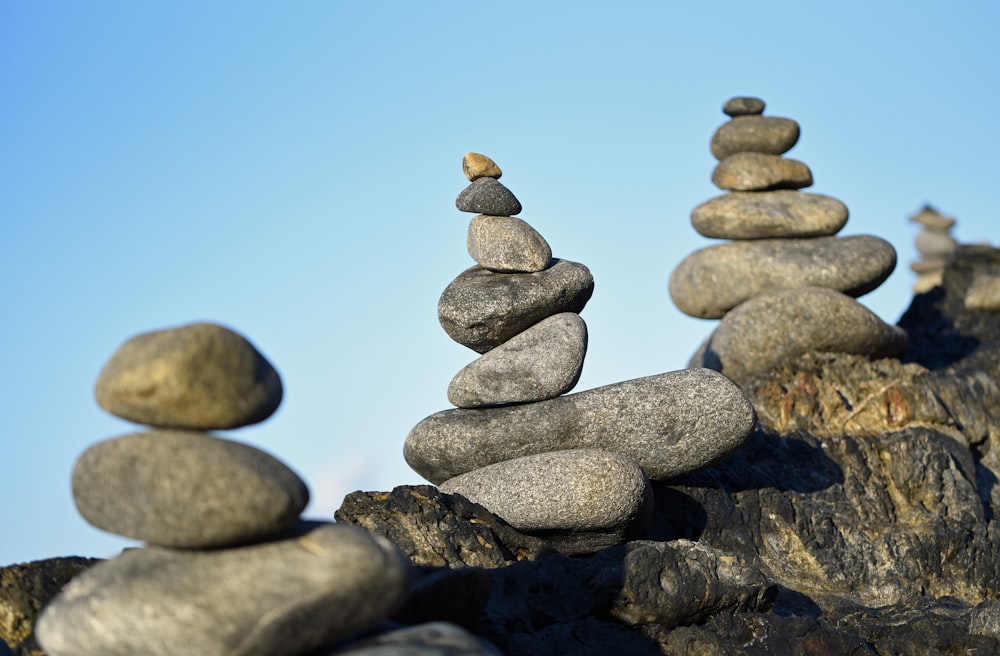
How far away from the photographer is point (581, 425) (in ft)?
39.7

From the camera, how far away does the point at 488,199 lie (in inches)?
483

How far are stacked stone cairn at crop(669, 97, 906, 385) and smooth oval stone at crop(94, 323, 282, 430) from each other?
1085cm

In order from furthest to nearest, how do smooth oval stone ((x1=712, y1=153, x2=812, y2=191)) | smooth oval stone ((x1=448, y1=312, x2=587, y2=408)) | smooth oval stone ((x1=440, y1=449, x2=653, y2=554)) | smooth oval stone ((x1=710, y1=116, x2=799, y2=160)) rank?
1. smooth oval stone ((x1=710, y1=116, x2=799, y2=160))
2. smooth oval stone ((x1=712, y1=153, x2=812, y2=191))
3. smooth oval stone ((x1=448, y1=312, x2=587, y2=408))
4. smooth oval stone ((x1=440, y1=449, x2=653, y2=554))

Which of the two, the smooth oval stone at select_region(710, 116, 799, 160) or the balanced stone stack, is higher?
the smooth oval stone at select_region(710, 116, 799, 160)

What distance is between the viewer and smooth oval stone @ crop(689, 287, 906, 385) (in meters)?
16.8

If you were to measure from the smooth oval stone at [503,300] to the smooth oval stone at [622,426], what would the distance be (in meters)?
0.75

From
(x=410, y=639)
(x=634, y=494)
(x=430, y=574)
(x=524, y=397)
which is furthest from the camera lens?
(x=524, y=397)

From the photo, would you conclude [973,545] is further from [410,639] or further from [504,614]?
[410,639]

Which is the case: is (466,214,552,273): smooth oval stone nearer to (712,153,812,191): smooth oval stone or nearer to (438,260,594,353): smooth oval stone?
(438,260,594,353): smooth oval stone

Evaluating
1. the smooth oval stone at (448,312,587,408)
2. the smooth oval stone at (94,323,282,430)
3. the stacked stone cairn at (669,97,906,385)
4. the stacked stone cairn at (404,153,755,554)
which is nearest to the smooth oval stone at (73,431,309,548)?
the smooth oval stone at (94,323,282,430)


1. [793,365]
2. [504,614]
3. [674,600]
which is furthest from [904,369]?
[504,614]

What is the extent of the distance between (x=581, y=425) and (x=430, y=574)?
3929mm

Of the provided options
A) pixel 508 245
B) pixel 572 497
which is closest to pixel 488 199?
pixel 508 245

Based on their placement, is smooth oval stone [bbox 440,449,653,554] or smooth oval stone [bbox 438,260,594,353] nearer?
smooth oval stone [bbox 440,449,653,554]
